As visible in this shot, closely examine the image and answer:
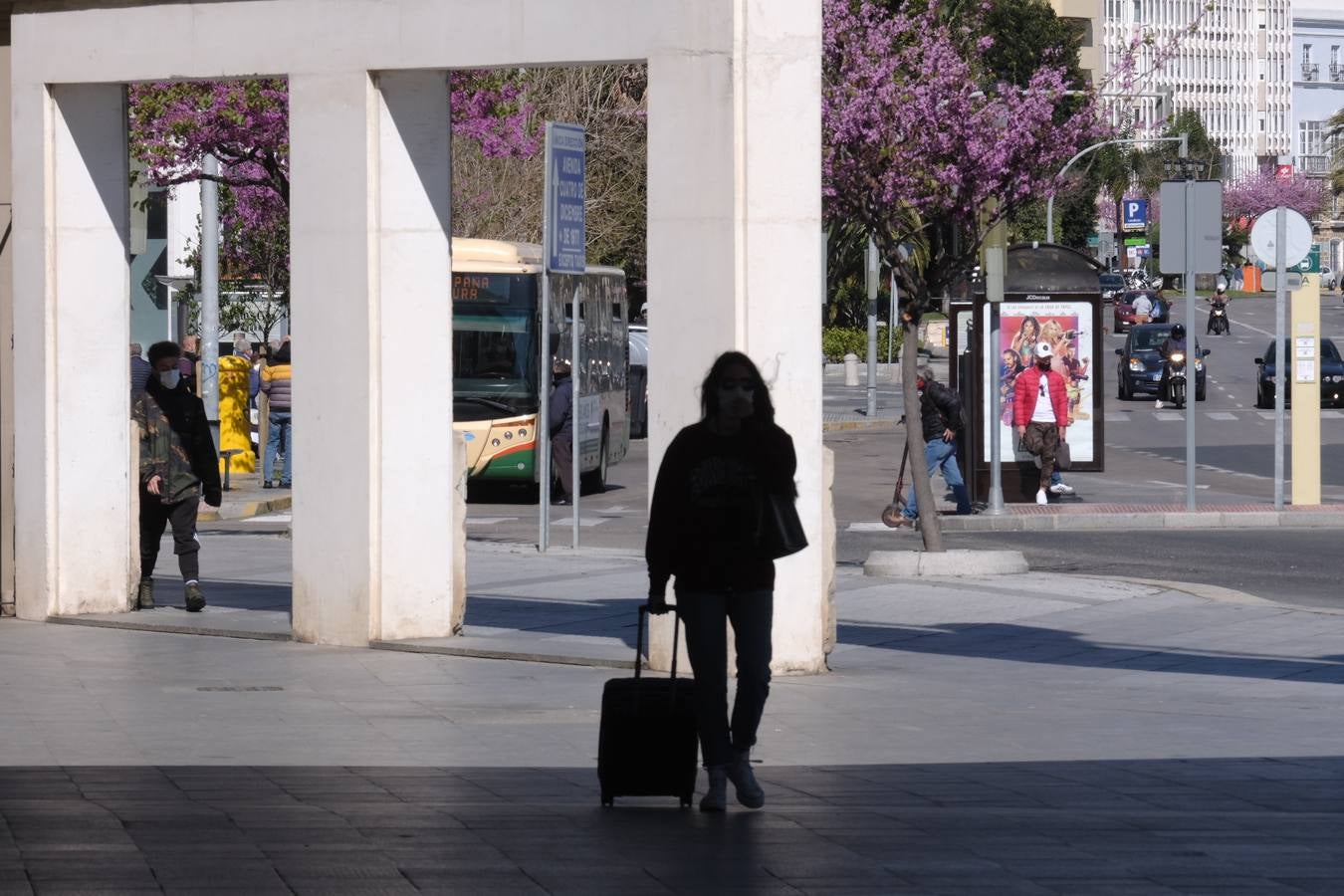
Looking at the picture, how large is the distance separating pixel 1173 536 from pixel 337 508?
36.5 feet

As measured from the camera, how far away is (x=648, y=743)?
26.7 feet

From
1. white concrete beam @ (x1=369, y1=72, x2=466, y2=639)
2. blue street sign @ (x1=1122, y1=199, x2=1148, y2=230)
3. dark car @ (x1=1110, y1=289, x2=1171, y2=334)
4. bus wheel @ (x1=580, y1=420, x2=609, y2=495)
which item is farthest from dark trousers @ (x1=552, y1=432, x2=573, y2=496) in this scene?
blue street sign @ (x1=1122, y1=199, x2=1148, y2=230)

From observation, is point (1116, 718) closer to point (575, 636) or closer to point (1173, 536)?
point (575, 636)

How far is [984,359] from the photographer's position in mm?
25500

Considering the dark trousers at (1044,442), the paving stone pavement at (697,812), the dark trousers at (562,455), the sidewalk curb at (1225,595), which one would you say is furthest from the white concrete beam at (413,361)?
the dark trousers at (1044,442)

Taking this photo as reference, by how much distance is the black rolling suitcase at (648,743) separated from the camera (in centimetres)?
812

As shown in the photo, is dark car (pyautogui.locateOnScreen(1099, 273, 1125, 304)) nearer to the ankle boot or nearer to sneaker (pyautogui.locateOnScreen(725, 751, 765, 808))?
the ankle boot

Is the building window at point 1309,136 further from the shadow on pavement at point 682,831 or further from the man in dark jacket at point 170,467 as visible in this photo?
the shadow on pavement at point 682,831

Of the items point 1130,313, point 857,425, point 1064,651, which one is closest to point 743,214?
point 1064,651

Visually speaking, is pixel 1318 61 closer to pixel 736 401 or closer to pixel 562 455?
pixel 562 455

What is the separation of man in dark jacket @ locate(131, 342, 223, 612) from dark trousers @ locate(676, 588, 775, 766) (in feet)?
24.3

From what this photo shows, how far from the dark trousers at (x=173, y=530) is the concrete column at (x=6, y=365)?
815mm

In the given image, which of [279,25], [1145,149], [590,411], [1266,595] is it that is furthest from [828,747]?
[1145,149]

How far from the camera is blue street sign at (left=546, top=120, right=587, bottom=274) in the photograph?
61.4 ft
